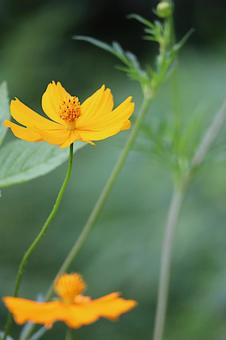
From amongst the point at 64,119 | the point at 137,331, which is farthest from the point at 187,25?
the point at 64,119

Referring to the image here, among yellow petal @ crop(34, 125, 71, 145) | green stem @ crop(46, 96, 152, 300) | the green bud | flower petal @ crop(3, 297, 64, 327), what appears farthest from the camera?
the green bud

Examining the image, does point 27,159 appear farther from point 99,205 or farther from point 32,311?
point 32,311

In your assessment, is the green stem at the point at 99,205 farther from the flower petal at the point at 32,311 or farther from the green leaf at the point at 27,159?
the flower petal at the point at 32,311

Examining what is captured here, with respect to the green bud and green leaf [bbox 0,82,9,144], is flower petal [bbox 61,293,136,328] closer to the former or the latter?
green leaf [bbox 0,82,9,144]

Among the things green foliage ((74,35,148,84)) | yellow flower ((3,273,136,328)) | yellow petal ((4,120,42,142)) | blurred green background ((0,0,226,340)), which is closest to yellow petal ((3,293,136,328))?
yellow flower ((3,273,136,328))

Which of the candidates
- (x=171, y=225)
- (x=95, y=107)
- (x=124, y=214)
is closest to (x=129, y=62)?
(x=171, y=225)

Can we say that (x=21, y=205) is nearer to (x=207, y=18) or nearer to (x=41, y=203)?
(x=41, y=203)
